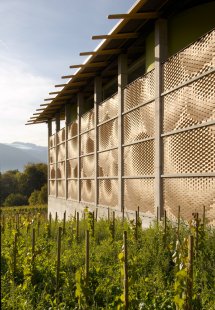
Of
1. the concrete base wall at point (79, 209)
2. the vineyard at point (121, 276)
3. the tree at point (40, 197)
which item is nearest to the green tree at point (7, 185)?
the tree at point (40, 197)

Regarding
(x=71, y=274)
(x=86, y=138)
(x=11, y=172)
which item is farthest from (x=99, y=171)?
(x=11, y=172)

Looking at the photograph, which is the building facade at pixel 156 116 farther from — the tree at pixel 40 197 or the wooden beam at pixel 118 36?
the tree at pixel 40 197

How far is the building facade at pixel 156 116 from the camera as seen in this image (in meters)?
8.95

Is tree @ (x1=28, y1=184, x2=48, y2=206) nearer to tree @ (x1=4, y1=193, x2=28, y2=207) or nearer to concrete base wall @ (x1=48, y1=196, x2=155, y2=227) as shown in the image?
tree @ (x1=4, y1=193, x2=28, y2=207)

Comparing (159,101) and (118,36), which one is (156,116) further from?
(118,36)

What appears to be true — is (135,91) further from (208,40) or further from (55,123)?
(55,123)

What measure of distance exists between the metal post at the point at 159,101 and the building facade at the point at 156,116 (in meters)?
0.03

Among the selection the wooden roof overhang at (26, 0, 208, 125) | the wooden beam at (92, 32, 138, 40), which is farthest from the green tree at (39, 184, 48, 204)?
the wooden beam at (92, 32, 138, 40)

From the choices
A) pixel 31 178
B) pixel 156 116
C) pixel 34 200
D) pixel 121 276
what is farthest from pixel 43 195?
pixel 121 276

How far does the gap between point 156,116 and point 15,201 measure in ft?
166

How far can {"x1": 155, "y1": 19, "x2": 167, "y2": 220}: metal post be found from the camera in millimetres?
10742

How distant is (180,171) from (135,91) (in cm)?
381

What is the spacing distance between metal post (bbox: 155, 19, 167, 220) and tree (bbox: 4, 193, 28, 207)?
163ft

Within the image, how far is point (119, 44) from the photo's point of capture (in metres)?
13.5
